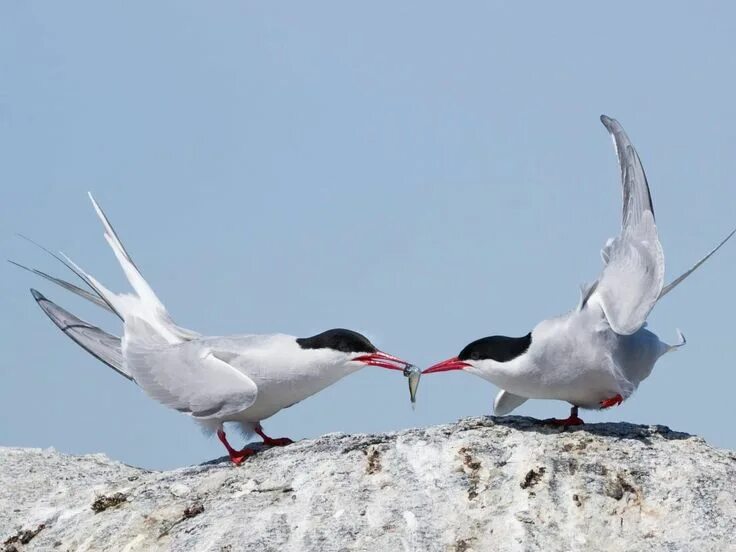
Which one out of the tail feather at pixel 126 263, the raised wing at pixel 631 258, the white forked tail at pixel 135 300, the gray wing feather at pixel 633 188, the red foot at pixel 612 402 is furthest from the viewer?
the tail feather at pixel 126 263

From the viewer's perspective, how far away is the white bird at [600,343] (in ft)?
21.8

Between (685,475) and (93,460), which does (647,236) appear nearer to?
(685,475)

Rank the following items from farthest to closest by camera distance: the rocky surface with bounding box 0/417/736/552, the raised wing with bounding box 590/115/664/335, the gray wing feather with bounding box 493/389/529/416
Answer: the gray wing feather with bounding box 493/389/529/416
the raised wing with bounding box 590/115/664/335
the rocky surface with bounding box 0/417/736/552

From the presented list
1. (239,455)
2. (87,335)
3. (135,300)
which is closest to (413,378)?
(239,455)

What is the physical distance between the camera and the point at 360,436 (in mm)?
6801

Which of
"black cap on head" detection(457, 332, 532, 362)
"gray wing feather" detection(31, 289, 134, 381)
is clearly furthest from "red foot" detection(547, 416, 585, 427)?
"gray wing feather" detection(31, 289, 134, 381)

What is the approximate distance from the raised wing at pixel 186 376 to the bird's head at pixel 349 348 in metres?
0.50

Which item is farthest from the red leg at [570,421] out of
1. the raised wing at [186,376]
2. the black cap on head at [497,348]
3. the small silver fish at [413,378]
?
the raised wing at [186,376]

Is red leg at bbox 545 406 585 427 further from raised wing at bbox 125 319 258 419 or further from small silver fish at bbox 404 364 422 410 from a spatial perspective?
raised wing at bbox 125 319 258 419

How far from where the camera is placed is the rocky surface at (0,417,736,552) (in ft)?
18.9

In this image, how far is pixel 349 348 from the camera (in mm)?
7055

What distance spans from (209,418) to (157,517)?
2.72 ft

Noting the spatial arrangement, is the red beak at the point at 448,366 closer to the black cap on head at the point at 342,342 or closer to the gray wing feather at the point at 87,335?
the black cap on head at the point at 342,342

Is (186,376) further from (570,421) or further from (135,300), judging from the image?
(570,421)
